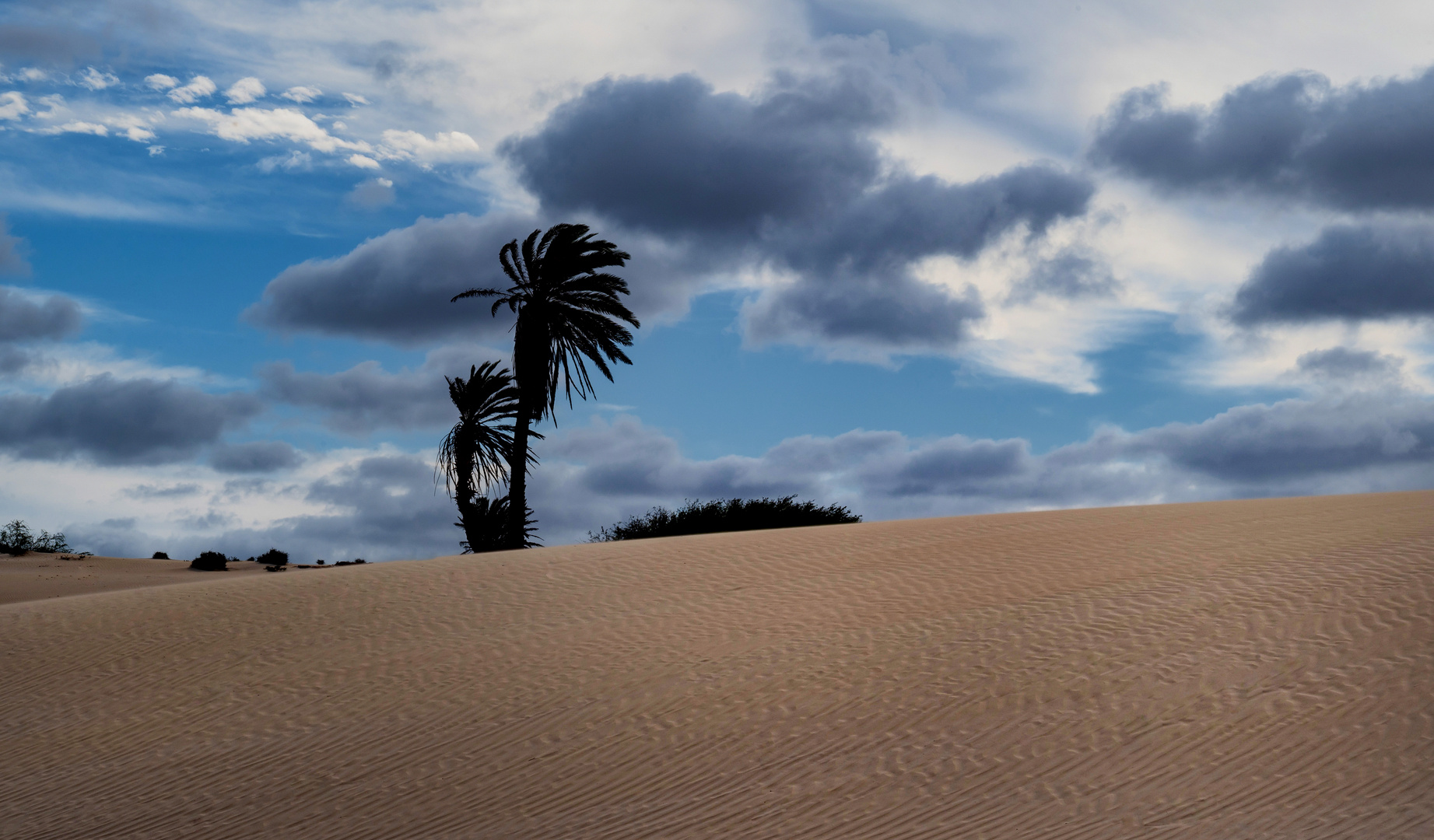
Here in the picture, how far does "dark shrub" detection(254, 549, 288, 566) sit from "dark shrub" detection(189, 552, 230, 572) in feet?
9.19

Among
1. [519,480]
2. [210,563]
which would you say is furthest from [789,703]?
[210,563]

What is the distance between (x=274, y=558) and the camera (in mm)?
40406

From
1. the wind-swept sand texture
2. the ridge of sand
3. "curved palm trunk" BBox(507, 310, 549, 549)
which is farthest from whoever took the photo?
"curved palm trunk" BBox(507, 310, 549, 549)

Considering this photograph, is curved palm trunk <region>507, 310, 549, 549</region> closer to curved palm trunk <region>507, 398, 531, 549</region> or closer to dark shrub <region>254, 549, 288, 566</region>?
curved palm trunk <region>507, 398, 531, 549</region>

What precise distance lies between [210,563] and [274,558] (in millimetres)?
4319

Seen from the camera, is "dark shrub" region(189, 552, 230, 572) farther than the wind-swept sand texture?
Yes

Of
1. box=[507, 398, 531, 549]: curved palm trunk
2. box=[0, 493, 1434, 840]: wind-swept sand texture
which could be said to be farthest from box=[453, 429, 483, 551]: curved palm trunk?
box=[0, 493, 1434, 840]: wind-swept sand texture

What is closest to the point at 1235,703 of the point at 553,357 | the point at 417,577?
the point at 417,577

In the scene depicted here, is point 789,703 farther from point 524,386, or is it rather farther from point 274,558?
point 274,558

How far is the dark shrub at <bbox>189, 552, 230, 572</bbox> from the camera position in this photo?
117 feet

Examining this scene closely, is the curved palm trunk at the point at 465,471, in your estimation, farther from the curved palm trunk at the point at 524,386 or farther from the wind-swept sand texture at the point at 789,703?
the wind-swept sand texture at the point at 789,703

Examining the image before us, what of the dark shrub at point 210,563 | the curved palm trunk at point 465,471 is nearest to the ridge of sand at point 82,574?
the dark shrub at point 210,563

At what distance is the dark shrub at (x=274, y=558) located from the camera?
40.0m

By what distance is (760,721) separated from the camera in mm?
9539
